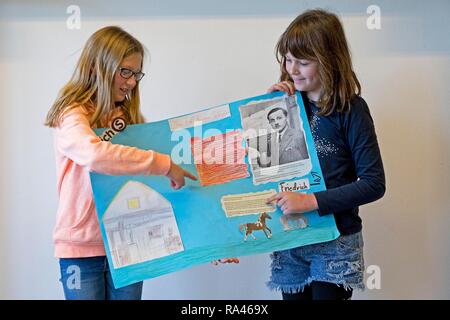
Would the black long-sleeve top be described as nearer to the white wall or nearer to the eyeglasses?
the white wall

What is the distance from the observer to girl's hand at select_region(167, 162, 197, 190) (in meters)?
0.80

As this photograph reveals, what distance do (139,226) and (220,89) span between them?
0.33 m

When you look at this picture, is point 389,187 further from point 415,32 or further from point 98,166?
point 98,166

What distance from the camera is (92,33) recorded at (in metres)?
0.93

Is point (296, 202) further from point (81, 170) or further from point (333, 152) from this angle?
point (81, 170)

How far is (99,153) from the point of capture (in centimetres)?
74

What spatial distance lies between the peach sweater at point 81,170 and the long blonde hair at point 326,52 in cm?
29
